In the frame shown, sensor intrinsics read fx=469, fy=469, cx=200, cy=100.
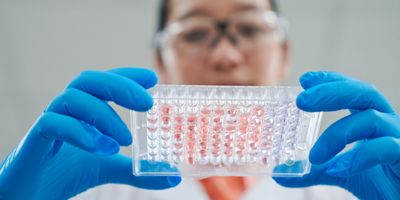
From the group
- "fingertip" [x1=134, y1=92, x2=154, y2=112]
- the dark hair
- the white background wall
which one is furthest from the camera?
the white background wall

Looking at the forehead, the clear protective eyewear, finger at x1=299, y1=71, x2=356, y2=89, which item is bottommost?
the clear protective eyewear

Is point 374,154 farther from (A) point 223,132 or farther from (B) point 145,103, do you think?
(B) point 145,103

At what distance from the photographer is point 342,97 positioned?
2.79 ft

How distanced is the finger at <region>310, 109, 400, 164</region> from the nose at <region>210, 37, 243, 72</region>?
571 mm

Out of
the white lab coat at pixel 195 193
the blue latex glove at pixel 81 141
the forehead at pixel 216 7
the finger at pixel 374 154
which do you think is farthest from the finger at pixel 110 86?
the forehead at pixel 216 7

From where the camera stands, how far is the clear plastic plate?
0.79 metres

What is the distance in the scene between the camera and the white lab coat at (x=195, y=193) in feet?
4.47

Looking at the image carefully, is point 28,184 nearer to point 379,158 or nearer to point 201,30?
point 379,158

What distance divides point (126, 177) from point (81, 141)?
0.16 m

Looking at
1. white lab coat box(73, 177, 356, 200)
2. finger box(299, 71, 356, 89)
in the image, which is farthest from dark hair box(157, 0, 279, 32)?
finger box(299, 71, 356, 89)

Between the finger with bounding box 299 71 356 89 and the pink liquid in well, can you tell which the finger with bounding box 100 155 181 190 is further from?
the finger with bounding box 299 71 356 89

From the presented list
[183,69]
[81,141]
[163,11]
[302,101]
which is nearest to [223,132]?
[302,101]

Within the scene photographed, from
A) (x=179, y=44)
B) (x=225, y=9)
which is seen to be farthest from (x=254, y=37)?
(x=179, y=44)

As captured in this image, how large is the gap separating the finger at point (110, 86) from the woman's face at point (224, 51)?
1.88 ft
